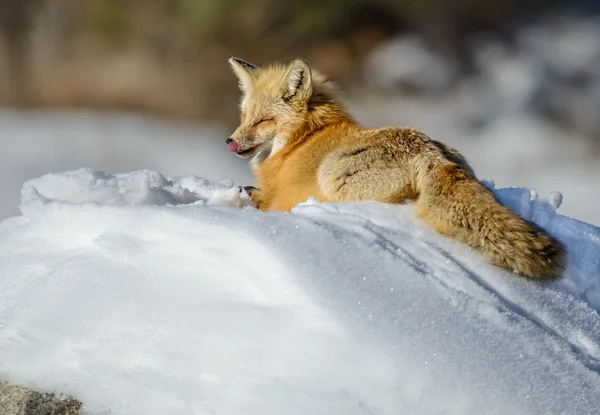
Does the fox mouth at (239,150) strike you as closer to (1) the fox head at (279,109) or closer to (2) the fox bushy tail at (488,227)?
(1) the fox head at (279,109)

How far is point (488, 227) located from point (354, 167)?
2.91 feet

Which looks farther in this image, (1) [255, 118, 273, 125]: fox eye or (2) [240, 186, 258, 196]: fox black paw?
(1) [255, 118, 273, 125]: fox eye

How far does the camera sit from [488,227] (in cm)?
292

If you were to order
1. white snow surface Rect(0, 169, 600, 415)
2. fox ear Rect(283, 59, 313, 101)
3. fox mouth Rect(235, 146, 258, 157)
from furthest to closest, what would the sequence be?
fox mouth Rect(235, 146, 258, 157)
fox ear Rect(283, 59, 313, 101)
white snow surface Rect(0, 169, 600, 415)

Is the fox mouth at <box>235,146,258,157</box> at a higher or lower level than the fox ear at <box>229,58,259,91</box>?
lower

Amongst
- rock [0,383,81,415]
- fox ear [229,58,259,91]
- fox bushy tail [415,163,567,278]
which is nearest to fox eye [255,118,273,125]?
fox ear [229,58,259,91]

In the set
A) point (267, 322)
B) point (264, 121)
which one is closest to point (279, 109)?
point (264, 121)

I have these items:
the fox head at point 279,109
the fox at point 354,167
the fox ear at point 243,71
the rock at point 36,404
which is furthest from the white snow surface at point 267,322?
the fox ear at point 243,71

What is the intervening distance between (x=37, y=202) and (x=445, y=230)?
1.61 metres

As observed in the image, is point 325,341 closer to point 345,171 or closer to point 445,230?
point 445,230

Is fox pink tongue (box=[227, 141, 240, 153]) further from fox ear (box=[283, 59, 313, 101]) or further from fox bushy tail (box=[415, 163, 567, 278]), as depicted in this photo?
fox bushy tail (box=[415, 163, 567, 278])

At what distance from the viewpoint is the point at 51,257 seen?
2627mm

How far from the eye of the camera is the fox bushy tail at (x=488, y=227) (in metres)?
2.83

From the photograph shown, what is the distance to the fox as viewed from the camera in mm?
2902
